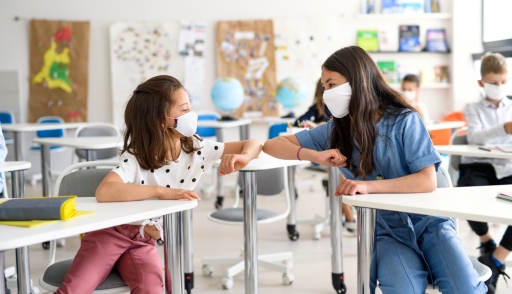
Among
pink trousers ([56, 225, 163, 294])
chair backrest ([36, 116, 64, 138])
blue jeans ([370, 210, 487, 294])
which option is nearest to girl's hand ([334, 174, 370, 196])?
blue jeans ([370, 210, 487, 294])

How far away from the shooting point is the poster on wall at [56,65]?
682cm

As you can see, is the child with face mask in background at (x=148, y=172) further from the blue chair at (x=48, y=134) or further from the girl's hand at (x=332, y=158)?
the blue chair at (x=48, y=134)

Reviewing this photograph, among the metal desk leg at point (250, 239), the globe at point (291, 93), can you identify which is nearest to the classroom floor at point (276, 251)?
the metal desk leg at point (250, 239)

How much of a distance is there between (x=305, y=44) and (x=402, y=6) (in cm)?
120

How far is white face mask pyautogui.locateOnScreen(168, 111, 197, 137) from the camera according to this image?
201 cm

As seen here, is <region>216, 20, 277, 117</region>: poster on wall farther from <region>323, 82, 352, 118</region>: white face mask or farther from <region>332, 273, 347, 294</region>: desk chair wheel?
<region>323, 82, 352, 118</region>: white face mask

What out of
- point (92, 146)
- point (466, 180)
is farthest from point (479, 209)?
point (92, 146)

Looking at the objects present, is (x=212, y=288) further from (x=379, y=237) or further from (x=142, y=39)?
(x=142, y=39)

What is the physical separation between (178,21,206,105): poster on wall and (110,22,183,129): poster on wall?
7cm

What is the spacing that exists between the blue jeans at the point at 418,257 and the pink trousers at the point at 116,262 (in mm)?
698

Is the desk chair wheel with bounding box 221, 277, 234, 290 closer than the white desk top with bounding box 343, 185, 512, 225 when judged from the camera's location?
No

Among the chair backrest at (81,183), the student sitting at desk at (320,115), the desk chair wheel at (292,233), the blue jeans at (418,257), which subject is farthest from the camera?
the desk chair wheel at (292,233)

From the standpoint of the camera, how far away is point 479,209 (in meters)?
1.54

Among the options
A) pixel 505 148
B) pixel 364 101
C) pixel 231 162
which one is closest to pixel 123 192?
pixel 231 162
